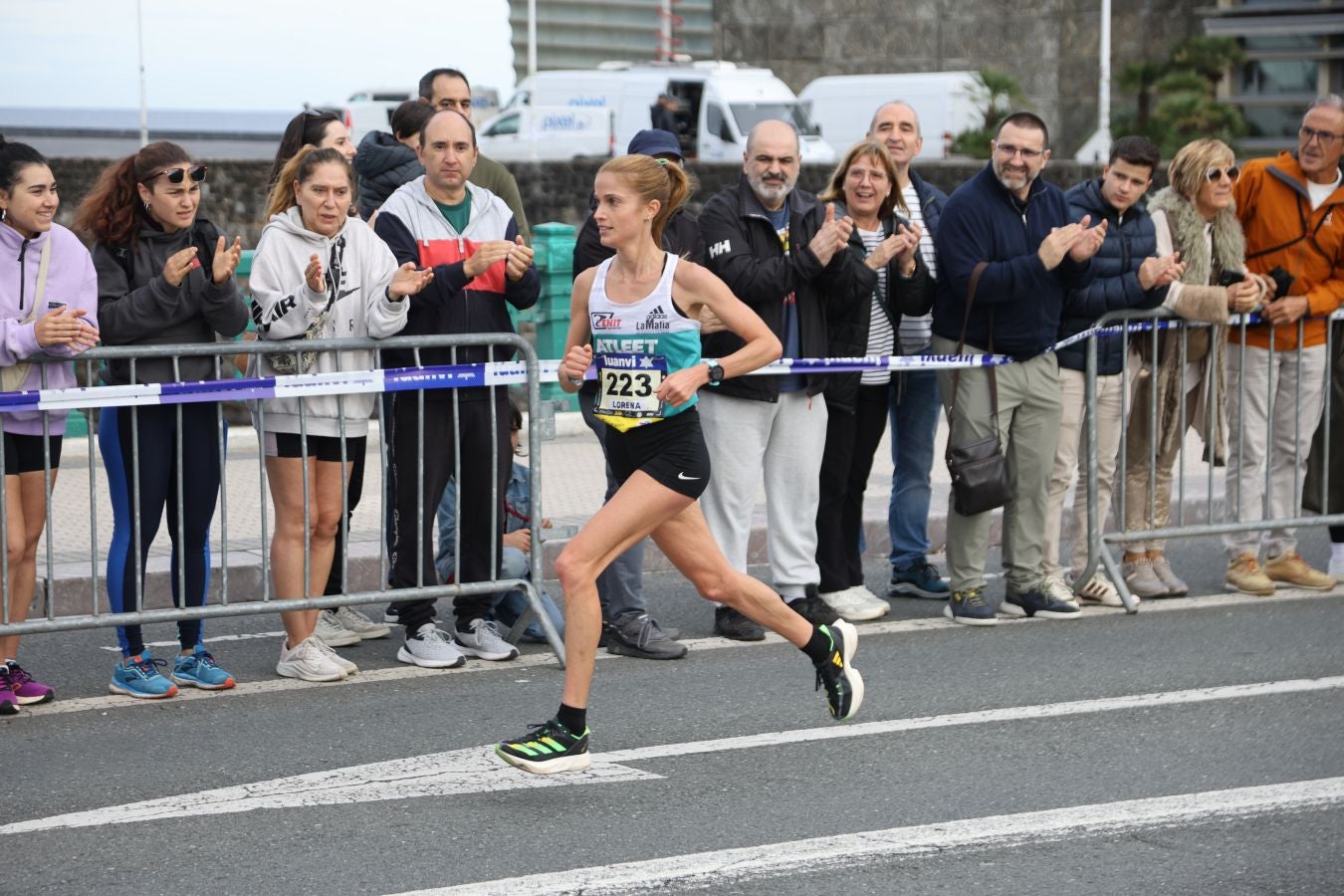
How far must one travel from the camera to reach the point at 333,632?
306 inches

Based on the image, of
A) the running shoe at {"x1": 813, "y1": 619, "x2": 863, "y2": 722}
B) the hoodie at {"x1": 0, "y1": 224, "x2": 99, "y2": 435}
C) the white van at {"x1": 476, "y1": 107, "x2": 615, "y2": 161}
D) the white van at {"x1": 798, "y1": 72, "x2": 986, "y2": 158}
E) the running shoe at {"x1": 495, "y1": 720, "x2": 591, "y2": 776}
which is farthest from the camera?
the white van at {"x1": 798, "y1": 72, "x2": 986, "y2": 158}

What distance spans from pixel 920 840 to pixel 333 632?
3.45 meters

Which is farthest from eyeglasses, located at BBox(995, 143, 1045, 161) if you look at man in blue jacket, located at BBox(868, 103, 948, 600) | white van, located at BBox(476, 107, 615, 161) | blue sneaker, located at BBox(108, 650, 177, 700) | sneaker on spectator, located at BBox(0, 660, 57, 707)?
white van, located at BBox(476, 107, 615, 161)

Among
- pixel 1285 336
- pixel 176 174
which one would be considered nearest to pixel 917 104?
pixel 1285 336

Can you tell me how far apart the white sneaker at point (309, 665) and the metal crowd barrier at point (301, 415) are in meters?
0.21

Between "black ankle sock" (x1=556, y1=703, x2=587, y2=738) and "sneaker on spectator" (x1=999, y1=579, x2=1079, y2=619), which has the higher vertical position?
"black ankle sock" (x1=556, y1=703, x2=587, y2=738)

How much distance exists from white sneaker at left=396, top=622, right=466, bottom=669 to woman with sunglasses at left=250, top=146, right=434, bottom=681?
295 millimetres

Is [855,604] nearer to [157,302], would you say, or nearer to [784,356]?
[784,356]

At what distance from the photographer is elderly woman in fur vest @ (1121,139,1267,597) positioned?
8445 mm

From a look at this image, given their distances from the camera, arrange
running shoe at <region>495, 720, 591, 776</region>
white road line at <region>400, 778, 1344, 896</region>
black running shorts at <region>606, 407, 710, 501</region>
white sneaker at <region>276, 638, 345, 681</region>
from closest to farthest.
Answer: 1. white road line at <region>400, 778, 1344, 896</region>
2. running shoe at <region>495, 720, 591, 776</region>
3. black running shorts at <region>606, 407, 710, 501</region>
4. white sneaker at <region>276, 638, 345, 681</region>

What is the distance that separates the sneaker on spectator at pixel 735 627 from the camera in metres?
7.78

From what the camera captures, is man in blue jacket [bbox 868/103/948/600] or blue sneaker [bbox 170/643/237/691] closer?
blue sneaker [bbox 170/643/237/691]

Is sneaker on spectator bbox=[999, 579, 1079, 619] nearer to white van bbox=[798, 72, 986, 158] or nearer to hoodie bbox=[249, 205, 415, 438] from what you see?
hoodie bbox=[249, 205, 415, 438]

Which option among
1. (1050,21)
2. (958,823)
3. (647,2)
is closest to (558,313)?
(958,823)
